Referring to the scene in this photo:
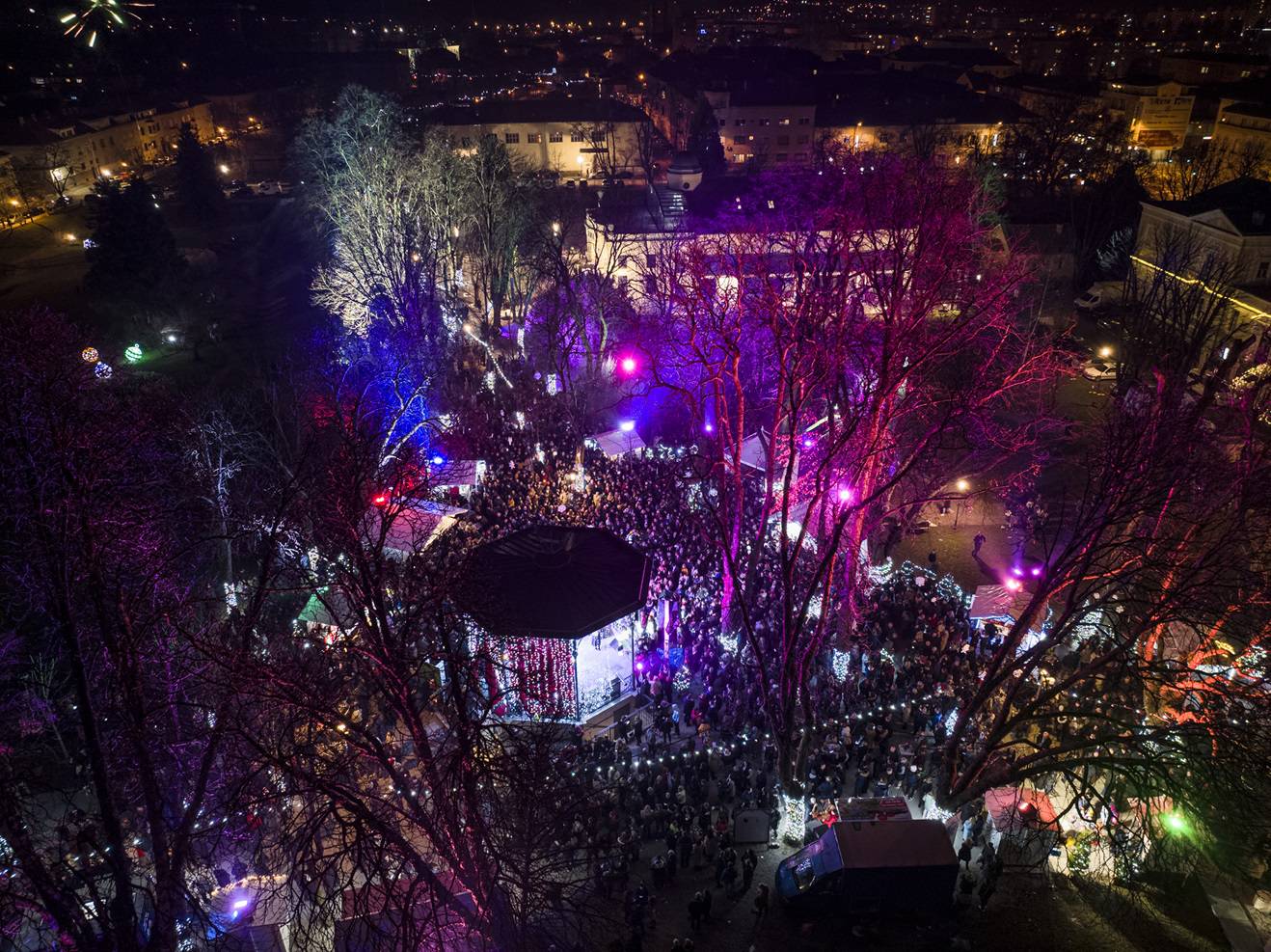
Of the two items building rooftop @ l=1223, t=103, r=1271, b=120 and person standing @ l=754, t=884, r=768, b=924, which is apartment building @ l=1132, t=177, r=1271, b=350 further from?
building rooftop @ l=1223, t=103, r=1271, b=120

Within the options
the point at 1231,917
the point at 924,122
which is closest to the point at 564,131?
the point at 924,122

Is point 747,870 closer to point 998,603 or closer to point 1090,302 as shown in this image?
point 998,603

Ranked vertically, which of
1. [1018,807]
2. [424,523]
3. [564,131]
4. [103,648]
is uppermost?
[564,131]

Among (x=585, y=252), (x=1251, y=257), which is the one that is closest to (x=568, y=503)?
(x=585, y=252)

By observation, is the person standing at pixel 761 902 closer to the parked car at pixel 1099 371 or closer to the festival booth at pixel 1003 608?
the festival booth at pixel 1003 608

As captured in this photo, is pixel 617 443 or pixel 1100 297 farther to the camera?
pixel 1100 297

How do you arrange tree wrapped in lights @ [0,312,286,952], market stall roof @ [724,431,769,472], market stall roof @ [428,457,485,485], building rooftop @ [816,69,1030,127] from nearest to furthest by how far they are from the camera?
tree wrapped in lights @ [0,312,286,952] < market stall roof @ [428,457,485,485] < market stall roof @ [724,431,769,472] < building rooftop @ [816,69,1030,127]

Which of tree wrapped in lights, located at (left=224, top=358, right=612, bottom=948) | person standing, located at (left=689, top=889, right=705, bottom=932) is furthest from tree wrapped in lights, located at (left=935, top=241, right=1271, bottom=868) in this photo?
tree wrapped in lights, located at (left=224, top=358, right=612, bottom=948)

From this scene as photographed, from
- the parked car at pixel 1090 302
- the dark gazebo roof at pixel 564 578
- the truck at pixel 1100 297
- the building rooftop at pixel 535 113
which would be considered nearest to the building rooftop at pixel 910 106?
the building rooftop at pixel 535 113
